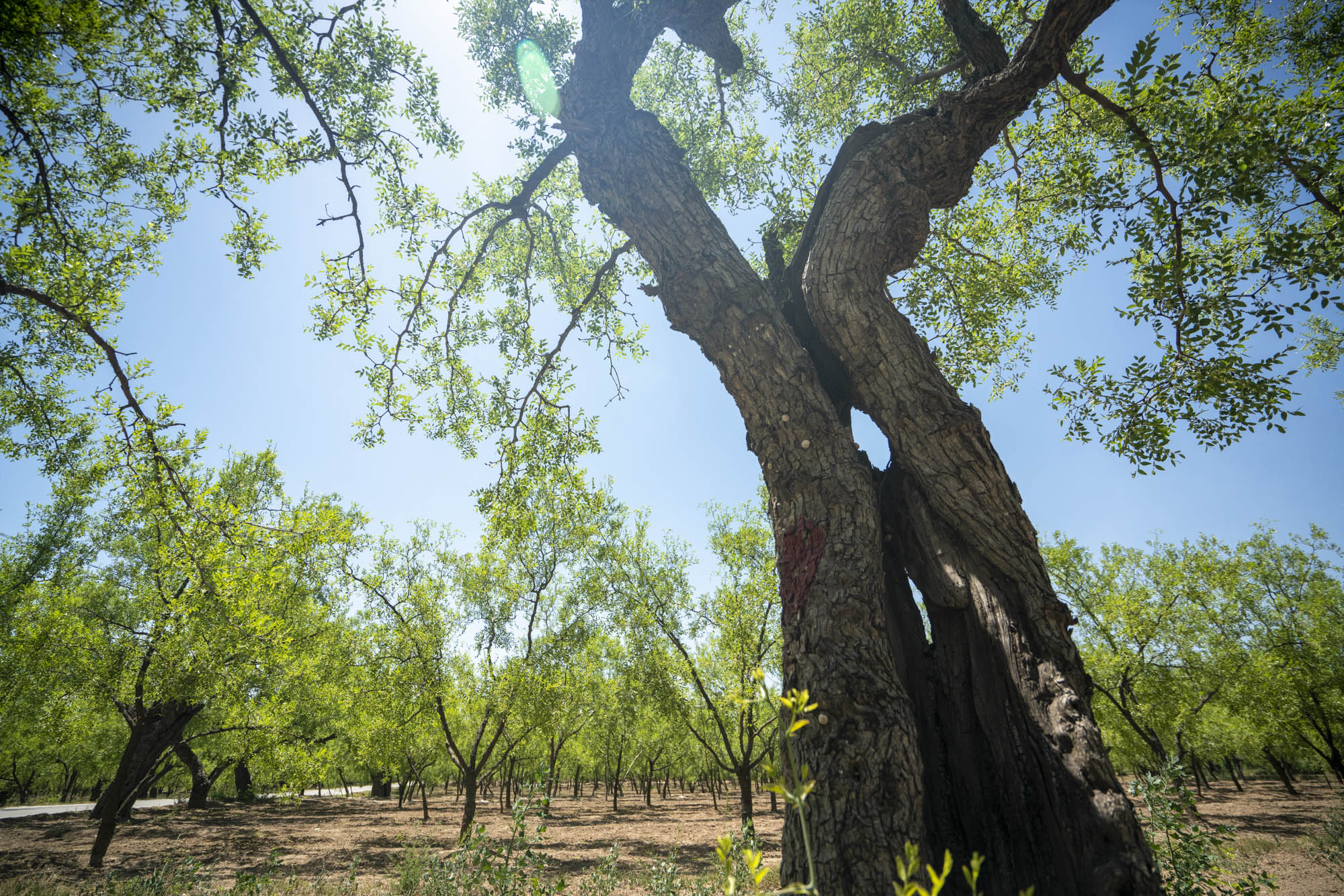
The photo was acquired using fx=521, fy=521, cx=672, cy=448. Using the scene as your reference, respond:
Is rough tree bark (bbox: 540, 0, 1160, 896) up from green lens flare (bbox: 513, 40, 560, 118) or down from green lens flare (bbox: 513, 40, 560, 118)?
down

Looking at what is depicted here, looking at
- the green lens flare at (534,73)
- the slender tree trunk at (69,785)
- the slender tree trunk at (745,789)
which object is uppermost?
the green lens flare at (534,73)

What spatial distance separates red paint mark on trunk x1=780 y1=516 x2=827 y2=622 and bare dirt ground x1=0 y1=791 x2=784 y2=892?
387cm

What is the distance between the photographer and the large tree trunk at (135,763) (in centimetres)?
1028

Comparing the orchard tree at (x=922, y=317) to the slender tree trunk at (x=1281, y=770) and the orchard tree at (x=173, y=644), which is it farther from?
the slender tree trunk at (x=1281, y=770)

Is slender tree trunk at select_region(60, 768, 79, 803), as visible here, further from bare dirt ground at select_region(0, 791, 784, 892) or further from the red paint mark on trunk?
the red paint mark on trunk

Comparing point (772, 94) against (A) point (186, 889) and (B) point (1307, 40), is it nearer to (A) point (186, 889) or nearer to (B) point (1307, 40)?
(B) point (1307, 40)

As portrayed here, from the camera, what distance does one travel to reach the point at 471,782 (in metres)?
13.9

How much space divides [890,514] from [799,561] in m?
0.97

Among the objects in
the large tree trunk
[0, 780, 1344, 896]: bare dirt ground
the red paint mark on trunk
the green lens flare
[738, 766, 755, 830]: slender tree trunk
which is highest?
the green lens flare

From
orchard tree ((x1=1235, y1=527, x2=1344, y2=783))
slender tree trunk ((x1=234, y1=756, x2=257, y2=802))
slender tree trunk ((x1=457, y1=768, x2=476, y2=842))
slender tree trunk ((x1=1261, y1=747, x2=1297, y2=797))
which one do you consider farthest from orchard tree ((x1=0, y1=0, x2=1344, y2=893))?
slender tree trunk ((x1=1261, y1=747, x2=1297, y2=797))

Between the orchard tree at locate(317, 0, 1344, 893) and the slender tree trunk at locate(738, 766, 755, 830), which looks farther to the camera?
the slender tree trunk at locate(738, 766, 755, 830)

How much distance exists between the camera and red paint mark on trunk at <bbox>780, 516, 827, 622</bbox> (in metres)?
3.05

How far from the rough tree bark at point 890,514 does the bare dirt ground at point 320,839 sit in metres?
3.80

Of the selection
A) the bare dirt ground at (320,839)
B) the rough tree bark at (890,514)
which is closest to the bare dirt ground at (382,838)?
the bare dirt ground at (320,839)
